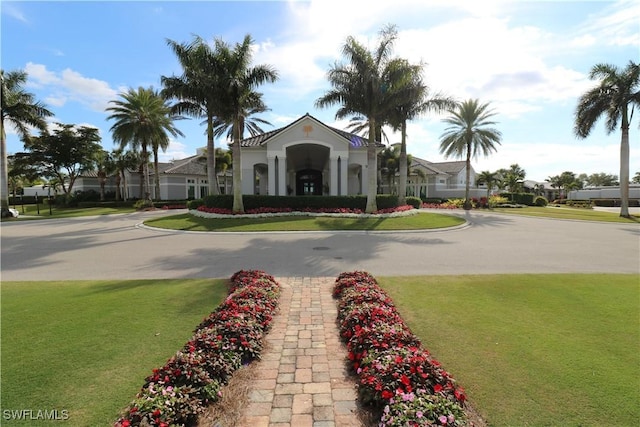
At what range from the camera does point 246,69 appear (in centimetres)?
2152

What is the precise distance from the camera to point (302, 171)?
40688 millimetres

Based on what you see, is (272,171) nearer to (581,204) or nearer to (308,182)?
(308,182)

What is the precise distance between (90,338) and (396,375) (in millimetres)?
4235

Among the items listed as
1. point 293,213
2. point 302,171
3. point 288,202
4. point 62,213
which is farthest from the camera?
point 302,171

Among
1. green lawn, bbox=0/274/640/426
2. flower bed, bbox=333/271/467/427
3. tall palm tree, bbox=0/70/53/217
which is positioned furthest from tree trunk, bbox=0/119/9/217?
flower bed, bbox=333/271/467/427

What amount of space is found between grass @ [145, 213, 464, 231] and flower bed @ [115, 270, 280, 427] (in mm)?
12713

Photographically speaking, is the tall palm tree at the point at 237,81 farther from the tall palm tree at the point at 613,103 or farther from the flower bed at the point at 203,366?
the tall palm tree at the point at 613,103

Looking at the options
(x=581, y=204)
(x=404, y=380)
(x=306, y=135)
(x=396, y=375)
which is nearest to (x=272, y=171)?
(x=306, y=135)

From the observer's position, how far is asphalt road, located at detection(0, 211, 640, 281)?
30.0ft

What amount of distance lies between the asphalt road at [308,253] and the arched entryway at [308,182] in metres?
24.0

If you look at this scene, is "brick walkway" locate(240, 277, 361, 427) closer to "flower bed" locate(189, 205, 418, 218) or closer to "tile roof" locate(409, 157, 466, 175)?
"flower bed" locate(189, 205, 418, 218)

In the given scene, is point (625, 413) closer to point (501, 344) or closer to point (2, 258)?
point (501, 344)

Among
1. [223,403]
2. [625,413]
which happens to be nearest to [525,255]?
[625,413]

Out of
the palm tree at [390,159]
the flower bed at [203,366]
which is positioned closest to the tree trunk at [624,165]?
the palm tree at [390,159]
